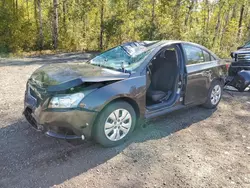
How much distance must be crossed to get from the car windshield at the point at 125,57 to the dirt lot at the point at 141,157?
1.14 metres

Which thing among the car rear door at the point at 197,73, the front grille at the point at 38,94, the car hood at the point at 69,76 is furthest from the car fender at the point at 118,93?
the car rear door at the point at 197,73

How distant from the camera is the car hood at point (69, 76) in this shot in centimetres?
303

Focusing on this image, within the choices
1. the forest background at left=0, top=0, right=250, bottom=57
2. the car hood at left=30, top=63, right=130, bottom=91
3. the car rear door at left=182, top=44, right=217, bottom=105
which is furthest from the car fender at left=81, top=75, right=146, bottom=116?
the forest background at left=0, top=0, right=250, bottom=57

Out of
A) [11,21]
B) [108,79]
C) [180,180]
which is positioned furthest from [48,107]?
[11,21]

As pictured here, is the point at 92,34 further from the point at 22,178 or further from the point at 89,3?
the point at 22,178

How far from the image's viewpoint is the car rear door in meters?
4.32

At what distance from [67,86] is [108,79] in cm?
57

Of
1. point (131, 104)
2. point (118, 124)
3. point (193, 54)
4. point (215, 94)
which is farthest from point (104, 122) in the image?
point (215, 94)

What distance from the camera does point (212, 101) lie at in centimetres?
507

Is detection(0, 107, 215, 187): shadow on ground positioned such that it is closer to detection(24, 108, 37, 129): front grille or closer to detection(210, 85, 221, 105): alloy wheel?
detection(24, 108, 37, 129): front grille

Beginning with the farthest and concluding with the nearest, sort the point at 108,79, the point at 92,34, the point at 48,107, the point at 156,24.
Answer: the point at 92,34
the point at 156,24
the point at 108,79
the point at 48,107

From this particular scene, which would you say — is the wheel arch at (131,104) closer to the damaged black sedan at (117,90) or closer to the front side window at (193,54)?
the damaged black sedan at (117,90)

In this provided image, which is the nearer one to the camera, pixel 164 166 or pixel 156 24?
pixel 164 166

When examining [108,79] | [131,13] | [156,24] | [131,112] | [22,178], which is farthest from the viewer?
[131,13]
